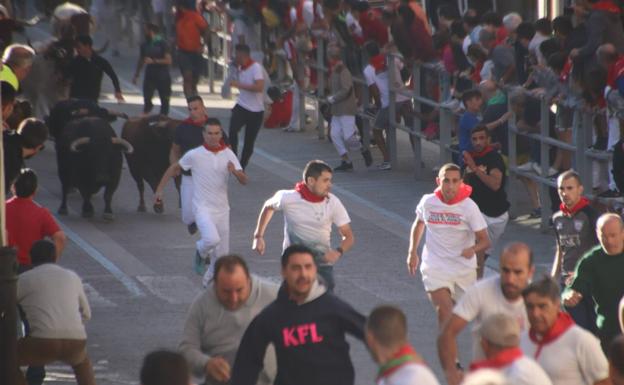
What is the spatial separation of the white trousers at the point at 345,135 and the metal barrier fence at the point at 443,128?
1.77 ft

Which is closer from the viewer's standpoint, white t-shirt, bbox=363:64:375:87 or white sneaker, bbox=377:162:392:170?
white t-shirt, bbox=363:64:375:87

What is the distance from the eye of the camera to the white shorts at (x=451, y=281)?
1259 centimetres

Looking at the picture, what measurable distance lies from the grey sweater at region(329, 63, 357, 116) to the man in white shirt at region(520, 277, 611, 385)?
14092 millimetres

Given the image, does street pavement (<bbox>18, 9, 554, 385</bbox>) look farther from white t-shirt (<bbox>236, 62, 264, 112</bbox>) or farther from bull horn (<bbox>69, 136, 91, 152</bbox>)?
white t-shirt (<bbox>236, 62, 264, 112</bbox>)

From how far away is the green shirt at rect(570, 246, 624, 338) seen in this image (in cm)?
1080

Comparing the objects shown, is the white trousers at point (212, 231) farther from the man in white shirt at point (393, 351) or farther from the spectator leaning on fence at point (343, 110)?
the man in white shirt at point (393, 351)

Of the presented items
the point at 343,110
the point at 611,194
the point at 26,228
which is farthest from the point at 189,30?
the point at 26,228

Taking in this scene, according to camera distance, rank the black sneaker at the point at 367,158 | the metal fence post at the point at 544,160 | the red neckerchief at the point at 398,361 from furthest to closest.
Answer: the black sneaker at the point at 367,158, the metal fence post at the point at 544,160, the red neckerchief at the point at 398,361

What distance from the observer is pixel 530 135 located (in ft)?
59.9

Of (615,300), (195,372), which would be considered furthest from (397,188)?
(195,372)

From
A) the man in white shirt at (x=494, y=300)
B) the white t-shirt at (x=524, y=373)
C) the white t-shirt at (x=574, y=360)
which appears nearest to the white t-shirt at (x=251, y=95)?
the man in white shirt at (x=494, y=300)

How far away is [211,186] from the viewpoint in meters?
15.1

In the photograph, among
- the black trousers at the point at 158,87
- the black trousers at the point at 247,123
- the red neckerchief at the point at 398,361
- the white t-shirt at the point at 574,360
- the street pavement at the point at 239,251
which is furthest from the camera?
the black trousers at the point at 158,87

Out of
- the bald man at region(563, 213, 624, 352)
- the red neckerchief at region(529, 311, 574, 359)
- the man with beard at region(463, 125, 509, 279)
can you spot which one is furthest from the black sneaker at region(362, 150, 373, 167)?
the red neckerchief at region(529, 311, 574, 359)
